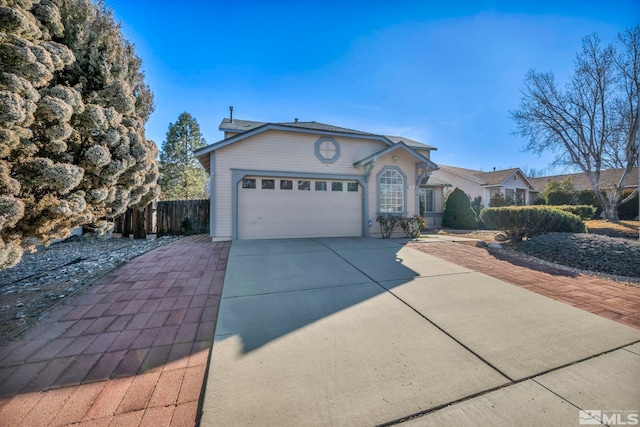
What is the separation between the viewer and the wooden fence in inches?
400

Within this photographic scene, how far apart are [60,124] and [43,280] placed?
3051 mm

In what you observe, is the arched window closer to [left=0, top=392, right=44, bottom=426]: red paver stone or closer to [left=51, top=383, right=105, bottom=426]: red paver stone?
[left=51, top=383, right=105, bottom=426]: red paver stone

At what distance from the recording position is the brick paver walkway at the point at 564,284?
3357 mm

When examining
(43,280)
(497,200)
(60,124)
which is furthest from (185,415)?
(497,200)

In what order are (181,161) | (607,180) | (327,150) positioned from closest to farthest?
(327,150), (181,161), (607,180)

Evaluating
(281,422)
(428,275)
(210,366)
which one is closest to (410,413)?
(281,422)

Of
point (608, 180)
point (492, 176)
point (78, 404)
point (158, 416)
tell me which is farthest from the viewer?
point (608, 180)

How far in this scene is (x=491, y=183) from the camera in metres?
20.2

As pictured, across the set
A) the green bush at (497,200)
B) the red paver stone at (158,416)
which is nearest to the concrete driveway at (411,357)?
the red paver stone at (158,416)

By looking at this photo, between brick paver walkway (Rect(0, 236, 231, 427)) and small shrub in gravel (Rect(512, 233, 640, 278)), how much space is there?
7.88 m

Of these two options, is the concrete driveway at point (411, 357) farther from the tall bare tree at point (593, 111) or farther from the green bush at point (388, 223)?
the tall bare tree at point (593, 111)

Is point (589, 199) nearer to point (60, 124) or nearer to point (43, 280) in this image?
point (60, 124)

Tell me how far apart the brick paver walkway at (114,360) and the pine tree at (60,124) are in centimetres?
136

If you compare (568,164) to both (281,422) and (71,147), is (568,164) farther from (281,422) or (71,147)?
(71,147)
